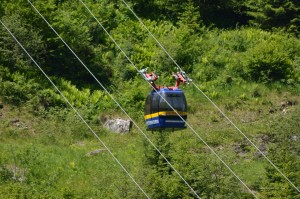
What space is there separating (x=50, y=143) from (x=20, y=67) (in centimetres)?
550

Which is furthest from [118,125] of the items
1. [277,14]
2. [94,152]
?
[277,14]

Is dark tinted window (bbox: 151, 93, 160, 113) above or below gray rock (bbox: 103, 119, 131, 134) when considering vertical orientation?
above

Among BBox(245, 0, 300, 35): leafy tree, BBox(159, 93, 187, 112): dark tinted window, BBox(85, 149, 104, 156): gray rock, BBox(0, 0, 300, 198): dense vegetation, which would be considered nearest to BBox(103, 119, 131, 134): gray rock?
BBox(0, 0, 300, 198): dense vegetation

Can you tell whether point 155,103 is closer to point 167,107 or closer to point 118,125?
point 167,107

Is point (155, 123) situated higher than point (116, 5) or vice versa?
point (155, 123)

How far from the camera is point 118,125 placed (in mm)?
37500

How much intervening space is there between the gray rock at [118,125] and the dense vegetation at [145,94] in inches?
15.0

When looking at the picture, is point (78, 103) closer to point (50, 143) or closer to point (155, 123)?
point (50, 143)

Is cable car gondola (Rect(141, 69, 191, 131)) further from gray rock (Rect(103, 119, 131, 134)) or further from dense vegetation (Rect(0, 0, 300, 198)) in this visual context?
gray rock (Rect(103, 119, 131, 134))

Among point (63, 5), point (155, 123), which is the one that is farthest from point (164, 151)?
point (63, 5)

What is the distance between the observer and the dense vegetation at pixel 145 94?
30703 mm

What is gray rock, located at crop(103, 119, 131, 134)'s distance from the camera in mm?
37250

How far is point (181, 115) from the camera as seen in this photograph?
26938mm

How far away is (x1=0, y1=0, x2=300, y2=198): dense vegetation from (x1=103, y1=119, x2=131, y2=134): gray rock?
1.25 ft
